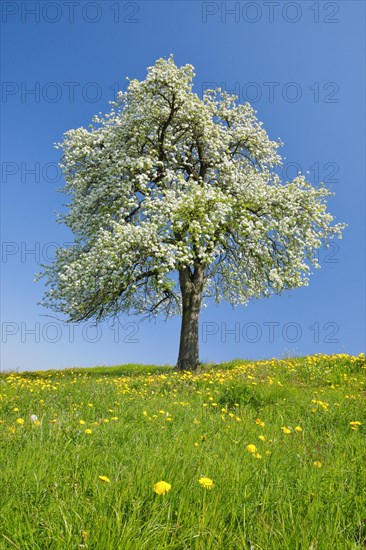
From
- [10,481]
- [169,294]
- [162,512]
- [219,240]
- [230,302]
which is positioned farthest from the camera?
[230,302]

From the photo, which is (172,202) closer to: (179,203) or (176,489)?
(179,203)

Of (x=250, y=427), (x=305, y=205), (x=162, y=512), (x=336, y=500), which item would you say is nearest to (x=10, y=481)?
(x=162, y=512)

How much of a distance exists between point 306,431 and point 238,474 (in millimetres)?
3467

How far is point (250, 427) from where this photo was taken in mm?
6379

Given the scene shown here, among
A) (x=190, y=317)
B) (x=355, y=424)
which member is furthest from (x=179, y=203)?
(x=355, y=424)

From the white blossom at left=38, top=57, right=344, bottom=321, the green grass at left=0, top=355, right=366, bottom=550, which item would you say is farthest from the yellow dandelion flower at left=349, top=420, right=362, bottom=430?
the white blossom at left=38, top=57, right=344, bottom=321

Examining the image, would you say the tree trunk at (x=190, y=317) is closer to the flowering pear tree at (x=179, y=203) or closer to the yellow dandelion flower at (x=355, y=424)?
the flowering pear tree at (x=179, y=203)

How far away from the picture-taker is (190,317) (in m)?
22.2

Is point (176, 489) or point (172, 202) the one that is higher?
point (172, 202)

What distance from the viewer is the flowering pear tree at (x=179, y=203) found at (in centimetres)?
1927

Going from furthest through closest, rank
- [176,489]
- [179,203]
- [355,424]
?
[179,203], [355,424], [176,489]

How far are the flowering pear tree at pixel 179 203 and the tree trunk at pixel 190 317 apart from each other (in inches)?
1.9

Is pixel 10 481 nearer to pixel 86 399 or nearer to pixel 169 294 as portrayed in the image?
pixel 86 399

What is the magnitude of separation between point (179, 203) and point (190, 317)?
5.92 m
